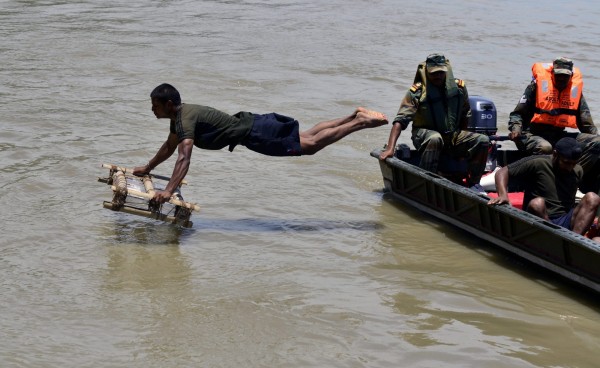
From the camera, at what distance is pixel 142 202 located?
27.3ft

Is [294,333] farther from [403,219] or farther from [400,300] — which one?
[403,219]

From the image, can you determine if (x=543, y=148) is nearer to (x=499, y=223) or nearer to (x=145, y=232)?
(x=499, y=223)

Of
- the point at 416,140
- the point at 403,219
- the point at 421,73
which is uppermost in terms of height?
the point at 421,73

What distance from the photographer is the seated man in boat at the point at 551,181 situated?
8.11 m

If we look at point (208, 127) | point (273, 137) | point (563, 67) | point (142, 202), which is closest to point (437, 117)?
point (563, 67)

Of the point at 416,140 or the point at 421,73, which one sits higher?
the point at 421,73

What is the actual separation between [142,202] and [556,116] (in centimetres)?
399

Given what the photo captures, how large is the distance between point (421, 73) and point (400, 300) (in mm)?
2666

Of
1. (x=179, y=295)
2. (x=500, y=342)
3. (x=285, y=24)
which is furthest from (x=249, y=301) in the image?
(x=285, y=24)

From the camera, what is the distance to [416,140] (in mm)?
9625

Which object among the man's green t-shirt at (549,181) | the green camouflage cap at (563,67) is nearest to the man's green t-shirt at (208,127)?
the man's green t-shirt at (549,181)

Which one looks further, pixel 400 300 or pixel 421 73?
pixel 421 73

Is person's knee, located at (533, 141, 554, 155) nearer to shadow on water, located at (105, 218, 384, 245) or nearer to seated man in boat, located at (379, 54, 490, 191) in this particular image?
seated man in boat, located at (379, 54, 490, 191)

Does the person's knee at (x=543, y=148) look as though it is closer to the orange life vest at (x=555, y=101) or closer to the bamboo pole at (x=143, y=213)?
the orange life vest at (x=555, y=101)
